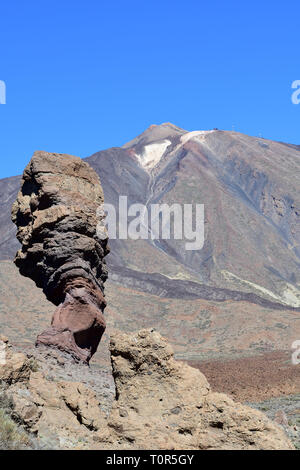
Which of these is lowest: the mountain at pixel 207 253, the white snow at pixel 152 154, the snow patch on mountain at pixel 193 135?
the mountain at pixel 207 253

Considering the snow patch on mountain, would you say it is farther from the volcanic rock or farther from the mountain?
the volcanic rock

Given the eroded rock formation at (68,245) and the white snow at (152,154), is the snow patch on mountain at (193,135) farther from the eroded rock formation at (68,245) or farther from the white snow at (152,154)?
the eroded rock formation at (68,245)

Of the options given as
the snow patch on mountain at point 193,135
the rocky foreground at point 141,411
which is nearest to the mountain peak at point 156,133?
the snow patch on mountain at point 193,135

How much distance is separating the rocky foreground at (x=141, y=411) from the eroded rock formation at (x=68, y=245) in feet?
16.8

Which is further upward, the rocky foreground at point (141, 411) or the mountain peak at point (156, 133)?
the mountain peak at point (156, 133)

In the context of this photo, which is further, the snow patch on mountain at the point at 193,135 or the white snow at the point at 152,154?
the snow patch on mountain at the point at 193,135

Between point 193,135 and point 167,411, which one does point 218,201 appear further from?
point 167,411

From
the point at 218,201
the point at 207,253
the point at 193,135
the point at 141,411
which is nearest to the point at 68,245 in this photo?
the point at 141,411

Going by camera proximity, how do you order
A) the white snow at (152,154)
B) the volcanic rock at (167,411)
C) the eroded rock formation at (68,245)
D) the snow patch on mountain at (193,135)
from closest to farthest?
1. the volcanic rock at (167,411)
2. the eroded rock formation at (68,245)
3. the white snow at (152,154)
4. the snow patch on mountain at (193,135)

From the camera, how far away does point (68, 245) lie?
15297 millimetres

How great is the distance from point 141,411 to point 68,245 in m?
8.12

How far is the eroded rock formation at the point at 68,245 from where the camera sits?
1487 cm

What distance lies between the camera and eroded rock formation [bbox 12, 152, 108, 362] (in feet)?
48.8
